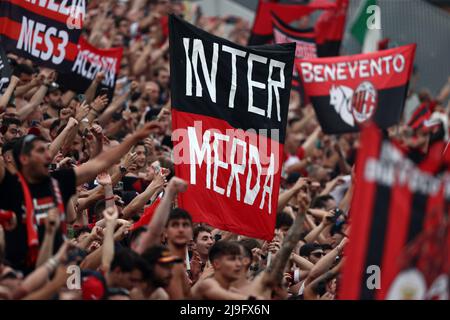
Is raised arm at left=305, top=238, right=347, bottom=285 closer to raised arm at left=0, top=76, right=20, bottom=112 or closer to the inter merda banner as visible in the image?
the inter merda banner

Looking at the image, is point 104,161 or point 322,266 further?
point 322,266

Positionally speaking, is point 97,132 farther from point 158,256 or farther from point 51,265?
point 51,265

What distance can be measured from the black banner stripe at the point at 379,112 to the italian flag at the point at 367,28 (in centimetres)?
232

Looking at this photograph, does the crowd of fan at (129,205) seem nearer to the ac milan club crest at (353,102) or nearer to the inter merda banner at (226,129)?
the inter merda banner at (226,129)

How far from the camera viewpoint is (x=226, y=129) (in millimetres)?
11625

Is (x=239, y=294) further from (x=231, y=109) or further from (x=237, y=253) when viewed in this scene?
(x=231, y=109)

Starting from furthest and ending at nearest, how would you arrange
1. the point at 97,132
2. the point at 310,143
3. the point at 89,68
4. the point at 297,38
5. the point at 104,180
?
the point at 297,38 → the point at 310,143 → the point at 89,68 → the point at 97,132 → the point at 104,180

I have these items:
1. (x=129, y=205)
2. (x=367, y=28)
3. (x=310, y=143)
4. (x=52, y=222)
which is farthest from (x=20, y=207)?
(x=367, y=28)

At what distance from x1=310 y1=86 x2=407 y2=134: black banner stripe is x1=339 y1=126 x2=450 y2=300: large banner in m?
8.92

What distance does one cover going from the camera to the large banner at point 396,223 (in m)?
7.32

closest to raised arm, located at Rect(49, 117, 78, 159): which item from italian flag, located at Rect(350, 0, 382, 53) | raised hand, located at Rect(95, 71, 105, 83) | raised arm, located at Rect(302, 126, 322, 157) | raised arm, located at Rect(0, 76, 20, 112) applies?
raised arm, located at Rect(0, 76, 20, 112)

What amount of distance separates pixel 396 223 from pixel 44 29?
7580 mm
